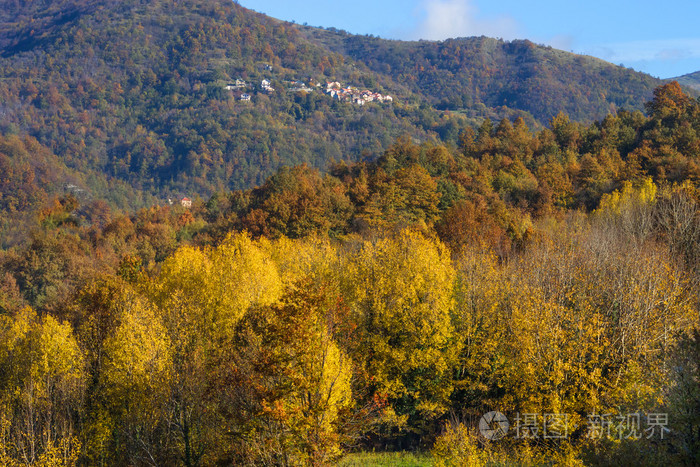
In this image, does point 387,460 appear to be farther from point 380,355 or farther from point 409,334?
point 409,334

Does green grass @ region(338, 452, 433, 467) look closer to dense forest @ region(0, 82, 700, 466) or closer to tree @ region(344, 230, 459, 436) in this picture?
dense forest @ region(0, 82, 700, 466)

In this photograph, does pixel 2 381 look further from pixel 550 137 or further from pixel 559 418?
pixel 550 137

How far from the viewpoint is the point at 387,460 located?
93.1 feet

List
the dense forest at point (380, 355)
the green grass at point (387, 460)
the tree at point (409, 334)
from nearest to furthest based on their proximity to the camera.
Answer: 1. the dense forest at point (380, 355)
2. the green grass at point (387, 460)
3. the tree at point (409, 334)

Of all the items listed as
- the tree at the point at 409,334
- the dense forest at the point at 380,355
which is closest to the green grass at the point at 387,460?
the dense forest at the point at 380,355

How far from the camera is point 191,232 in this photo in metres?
92.2

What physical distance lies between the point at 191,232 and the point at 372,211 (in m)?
36.5

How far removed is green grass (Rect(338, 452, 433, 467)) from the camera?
27.0 meters

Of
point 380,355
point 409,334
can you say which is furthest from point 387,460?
point 409,334

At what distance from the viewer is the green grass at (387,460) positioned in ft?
88.6

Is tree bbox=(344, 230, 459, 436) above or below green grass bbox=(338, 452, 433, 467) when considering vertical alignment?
above

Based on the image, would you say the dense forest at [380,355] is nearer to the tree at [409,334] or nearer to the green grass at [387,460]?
the tree at [409,334]

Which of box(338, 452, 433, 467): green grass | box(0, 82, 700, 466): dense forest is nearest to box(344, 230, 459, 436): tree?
box(0, 82, 700, 466): dense forest

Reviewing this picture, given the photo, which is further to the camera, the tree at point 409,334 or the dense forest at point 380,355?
the tree at point 409,334
